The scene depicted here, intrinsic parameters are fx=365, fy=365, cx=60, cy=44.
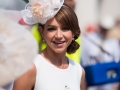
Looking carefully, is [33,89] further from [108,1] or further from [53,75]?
[108,1]

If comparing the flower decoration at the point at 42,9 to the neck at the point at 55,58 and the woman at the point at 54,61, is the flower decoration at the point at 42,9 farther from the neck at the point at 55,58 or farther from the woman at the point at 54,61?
the neck at the point at 55,58

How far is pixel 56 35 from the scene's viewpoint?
198cm

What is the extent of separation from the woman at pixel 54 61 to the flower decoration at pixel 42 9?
0.01 meters

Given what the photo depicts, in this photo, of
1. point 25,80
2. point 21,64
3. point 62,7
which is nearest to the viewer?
point 21,64

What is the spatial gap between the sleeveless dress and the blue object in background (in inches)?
34.6

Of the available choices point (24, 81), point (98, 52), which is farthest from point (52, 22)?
point (98, 52)

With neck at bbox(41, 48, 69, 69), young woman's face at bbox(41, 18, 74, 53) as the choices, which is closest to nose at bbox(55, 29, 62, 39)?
young woman's face at bbox(41, 18, 74, 53)

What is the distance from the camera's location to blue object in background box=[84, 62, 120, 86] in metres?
3.00

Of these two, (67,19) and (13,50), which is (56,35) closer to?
(67,19)

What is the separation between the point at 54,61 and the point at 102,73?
1072 mm

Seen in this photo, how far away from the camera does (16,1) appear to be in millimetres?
2277

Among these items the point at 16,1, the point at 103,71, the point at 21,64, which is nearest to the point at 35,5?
the point at 16,1

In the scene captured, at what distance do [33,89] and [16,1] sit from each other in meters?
0.61

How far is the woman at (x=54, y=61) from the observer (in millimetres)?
1937
